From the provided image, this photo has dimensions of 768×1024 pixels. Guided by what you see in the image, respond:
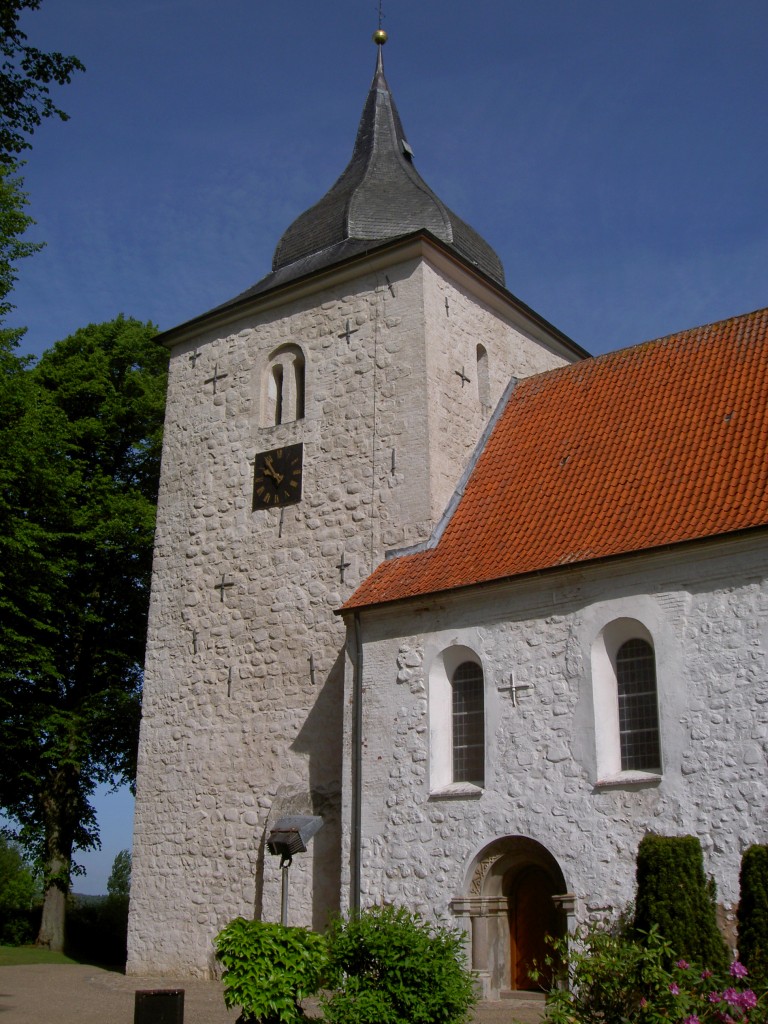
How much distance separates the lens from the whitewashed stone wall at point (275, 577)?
1434 cm

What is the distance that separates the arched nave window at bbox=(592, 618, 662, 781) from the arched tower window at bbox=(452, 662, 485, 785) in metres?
1.48

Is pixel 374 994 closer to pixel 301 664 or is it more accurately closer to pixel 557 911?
pixel 557 911

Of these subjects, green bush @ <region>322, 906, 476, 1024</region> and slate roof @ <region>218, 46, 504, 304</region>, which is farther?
slate roof @ <region>218, 46, 504, 304</region>

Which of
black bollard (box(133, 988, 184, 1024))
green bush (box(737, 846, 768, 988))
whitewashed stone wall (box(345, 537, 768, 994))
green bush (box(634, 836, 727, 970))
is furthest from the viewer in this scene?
whitewashed stone wall (box(345, 537, 768, 994))

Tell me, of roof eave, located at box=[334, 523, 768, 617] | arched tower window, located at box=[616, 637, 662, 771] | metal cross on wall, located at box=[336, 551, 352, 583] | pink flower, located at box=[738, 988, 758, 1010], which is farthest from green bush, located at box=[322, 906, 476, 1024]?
metal cross on wall, located at box=[336, 551, 352, 583]

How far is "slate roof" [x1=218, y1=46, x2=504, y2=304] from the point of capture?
17.1m

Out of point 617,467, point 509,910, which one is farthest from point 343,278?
point 509,910

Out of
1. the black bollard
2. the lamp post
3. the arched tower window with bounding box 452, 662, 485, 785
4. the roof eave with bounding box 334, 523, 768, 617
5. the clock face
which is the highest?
the clock face

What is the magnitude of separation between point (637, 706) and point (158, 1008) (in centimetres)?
537

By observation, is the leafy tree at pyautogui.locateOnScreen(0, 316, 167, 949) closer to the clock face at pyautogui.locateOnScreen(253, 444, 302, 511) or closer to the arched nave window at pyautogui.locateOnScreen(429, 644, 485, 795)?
the clock face at pyautogui.locateOnScreen(253, 444, 302, 511)

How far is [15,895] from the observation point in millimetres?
28328

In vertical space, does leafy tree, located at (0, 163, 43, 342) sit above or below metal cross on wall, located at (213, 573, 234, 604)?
above

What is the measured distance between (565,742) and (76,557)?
12.5 metres

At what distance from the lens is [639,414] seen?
Result: 13414mm
